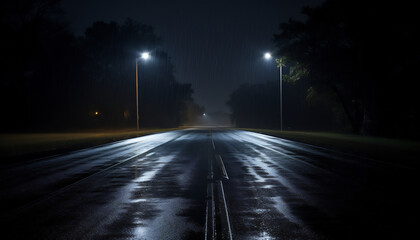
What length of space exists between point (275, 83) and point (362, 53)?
186 ft

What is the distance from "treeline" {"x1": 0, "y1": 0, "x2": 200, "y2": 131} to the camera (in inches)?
1807

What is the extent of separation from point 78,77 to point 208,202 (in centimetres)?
5725

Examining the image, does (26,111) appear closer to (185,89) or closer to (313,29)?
(185,89)

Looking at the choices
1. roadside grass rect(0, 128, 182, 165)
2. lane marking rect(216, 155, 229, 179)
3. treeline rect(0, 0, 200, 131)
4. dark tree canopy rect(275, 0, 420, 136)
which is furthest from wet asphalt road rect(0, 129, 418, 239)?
treeline rect(0, 0, 200, 131)

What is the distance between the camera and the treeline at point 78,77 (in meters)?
45.9

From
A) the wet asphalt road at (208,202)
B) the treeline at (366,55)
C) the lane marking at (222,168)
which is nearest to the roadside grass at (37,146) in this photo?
the wet asphalt road at (208,202)

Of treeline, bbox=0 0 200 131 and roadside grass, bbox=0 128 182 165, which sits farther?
treeline, bbox=0 0 200 131

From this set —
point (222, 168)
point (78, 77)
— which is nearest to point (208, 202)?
point (222, 168)

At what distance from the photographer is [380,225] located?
4824mm

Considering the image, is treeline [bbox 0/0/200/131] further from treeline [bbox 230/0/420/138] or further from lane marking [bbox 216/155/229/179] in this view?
lane marking [bbox 216/155/229/179]

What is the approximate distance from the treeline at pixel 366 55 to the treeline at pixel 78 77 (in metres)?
35.0

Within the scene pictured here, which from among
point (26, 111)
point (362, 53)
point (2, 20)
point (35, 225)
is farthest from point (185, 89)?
point (35, 225)

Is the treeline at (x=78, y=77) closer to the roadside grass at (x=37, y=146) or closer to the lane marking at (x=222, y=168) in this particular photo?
the roadside grass at (x=37, y=146)

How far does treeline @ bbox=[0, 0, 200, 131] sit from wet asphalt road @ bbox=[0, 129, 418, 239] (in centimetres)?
4253
